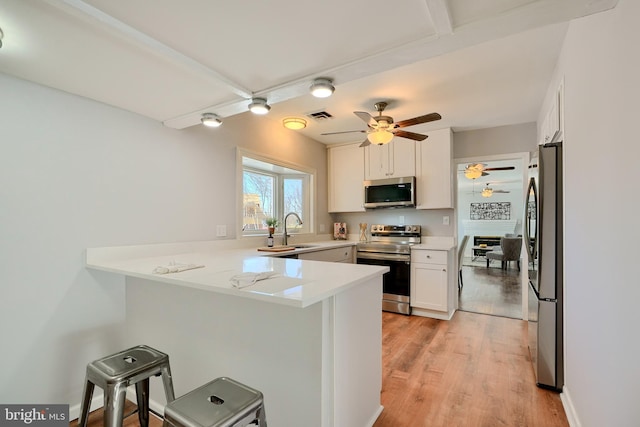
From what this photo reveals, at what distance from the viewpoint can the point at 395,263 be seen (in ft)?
12.6

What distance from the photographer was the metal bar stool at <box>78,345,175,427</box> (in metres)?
1.31

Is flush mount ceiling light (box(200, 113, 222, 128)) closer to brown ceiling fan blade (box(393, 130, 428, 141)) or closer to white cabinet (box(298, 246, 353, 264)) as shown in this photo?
white cabinet (box(298, 246, 353, 264))

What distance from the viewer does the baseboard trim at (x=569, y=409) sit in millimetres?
1652

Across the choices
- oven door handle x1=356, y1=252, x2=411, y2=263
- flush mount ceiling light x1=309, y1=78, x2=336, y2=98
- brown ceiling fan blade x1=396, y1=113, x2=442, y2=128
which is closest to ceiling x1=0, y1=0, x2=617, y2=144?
flush mount ceiling light x1=309, y1=78, x2=336, y2=98

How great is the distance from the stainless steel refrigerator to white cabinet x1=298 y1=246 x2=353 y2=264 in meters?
1.97

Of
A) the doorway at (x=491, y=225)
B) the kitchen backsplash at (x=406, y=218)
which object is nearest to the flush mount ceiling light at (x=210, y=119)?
the kitchen backsplash at (x=406, y=218)

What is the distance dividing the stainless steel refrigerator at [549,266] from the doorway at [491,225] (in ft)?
5.31

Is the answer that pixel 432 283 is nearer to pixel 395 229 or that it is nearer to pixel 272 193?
pixel 395 229

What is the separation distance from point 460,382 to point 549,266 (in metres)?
1.04

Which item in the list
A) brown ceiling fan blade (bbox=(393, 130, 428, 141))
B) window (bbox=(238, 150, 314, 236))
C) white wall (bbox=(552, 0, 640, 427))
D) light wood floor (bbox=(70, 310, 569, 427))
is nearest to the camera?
white wall (bbox=(552, 0, 640, 427))

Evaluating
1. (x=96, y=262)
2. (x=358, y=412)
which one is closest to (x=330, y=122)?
(x=96, y=262)

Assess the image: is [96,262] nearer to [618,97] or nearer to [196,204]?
[196,204]

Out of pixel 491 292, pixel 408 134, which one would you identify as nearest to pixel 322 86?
pixel 408 134

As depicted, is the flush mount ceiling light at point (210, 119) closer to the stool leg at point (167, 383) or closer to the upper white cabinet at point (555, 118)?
the stool leg at point (167, 383)
